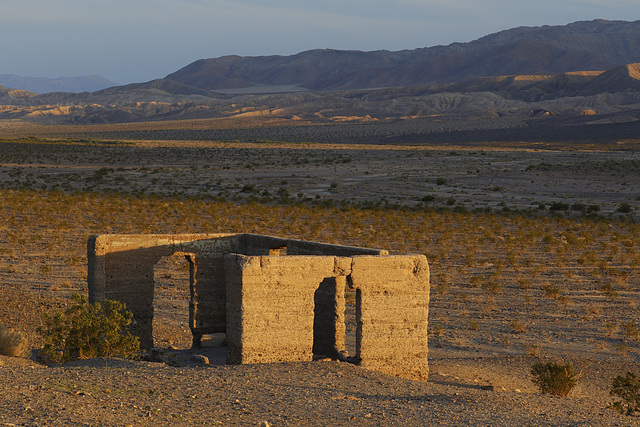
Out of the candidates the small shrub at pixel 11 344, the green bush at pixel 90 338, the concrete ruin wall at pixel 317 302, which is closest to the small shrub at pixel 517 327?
the concrete ruin wall at pixel 317 302

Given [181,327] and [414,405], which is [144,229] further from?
[414,405]

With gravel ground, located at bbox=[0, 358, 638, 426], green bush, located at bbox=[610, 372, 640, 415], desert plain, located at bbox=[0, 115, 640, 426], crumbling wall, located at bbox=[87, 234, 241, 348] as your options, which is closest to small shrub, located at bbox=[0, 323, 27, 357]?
desert plain, located at bbox=[0, 115, 640, 426]

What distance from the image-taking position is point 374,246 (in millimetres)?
26266

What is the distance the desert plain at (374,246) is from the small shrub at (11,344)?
0.66 meters

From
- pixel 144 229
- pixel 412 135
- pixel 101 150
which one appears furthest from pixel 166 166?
pixel 412 135

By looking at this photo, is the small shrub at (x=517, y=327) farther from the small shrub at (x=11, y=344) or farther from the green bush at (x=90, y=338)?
the small shrub at (x=11, y=344)

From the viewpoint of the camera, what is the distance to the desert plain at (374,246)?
9.39m

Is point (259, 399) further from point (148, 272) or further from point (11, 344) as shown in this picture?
point (148, 272)

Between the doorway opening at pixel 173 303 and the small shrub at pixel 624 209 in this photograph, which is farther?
the small shrub at pixel 624 209

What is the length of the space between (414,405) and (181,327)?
7.32 meters

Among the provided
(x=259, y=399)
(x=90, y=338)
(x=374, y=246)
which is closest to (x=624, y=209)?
(x=374, y=246)

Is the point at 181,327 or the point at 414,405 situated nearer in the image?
the point at 414,405

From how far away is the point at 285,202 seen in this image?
1575 inches

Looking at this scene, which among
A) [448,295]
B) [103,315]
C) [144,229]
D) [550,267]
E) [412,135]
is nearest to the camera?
[103,315]
